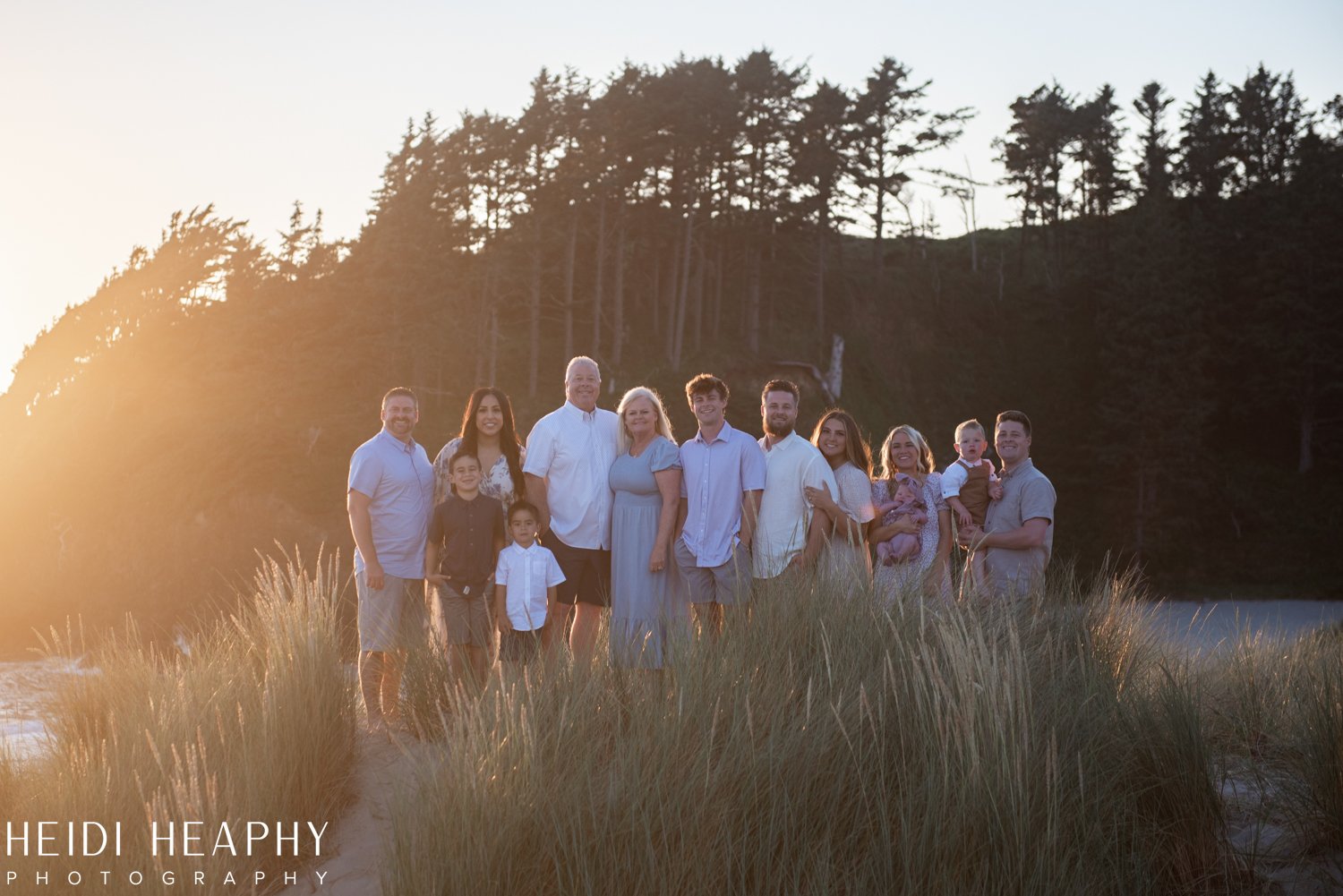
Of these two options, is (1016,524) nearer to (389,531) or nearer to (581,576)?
(581,576)

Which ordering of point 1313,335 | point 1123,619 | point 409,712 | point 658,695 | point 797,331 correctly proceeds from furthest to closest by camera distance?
point 797,331 → point 1313,335 → point 1123,619 → point 409,712 → point 658,695

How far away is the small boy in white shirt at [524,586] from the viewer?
255 inches

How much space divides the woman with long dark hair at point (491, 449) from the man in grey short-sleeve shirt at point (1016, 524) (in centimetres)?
304

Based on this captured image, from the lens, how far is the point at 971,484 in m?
7.50

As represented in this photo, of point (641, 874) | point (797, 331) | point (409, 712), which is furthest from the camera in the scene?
point (797, 331)

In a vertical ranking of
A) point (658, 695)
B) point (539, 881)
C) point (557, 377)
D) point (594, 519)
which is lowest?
point (539, 881)

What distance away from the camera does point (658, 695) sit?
5004 mm

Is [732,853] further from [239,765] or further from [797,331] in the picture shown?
[797,331]

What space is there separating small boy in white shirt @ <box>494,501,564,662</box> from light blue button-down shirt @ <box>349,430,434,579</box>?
2.14 ft

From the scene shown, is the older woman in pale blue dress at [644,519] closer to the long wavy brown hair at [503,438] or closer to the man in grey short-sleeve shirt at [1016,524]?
the long wavy brown hair at [503,438]

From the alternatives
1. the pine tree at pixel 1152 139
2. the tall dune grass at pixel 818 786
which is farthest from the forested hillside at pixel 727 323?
the tall dune grass at pixel 818 786

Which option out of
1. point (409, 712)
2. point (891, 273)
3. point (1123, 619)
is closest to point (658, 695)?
point (409, 712)

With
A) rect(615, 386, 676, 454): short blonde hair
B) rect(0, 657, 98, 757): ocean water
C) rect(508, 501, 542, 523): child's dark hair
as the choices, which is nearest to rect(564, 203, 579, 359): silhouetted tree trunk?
rect(0, 657, 98, 757): ocean water

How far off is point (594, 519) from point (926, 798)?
3.17 m
